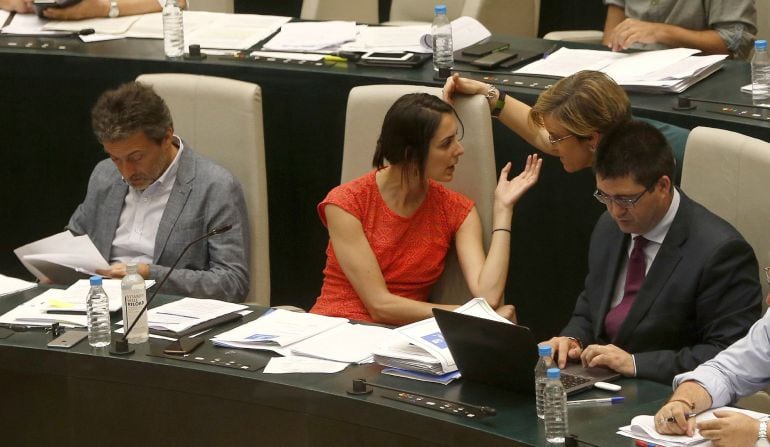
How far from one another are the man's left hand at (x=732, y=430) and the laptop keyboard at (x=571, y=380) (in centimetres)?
38

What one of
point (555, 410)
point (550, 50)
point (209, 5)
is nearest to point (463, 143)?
point (550, 50)

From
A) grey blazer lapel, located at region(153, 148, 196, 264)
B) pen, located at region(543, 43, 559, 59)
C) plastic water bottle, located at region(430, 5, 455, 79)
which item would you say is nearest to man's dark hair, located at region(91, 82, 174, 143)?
grey blazer lapel, located at region(153, 148, 196, 264)

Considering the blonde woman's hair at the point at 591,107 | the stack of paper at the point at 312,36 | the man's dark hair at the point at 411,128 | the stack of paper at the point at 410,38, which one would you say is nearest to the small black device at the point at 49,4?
the stack of paper at the point at 312,36

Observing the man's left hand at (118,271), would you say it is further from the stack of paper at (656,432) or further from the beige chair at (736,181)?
the stack of paper at (656,432)

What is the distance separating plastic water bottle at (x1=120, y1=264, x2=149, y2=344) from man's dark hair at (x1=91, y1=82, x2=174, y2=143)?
27.7 inches

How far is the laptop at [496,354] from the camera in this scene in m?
2.57

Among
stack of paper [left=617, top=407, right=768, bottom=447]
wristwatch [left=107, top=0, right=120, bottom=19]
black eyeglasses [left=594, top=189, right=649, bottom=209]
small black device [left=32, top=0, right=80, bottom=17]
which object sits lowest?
stack of paper [left=617, top=407, right=768, bottom=447]

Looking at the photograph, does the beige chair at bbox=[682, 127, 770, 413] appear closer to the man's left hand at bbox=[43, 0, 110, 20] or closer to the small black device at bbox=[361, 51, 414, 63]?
the small black device at bbox=[361, 51, 414, 63]

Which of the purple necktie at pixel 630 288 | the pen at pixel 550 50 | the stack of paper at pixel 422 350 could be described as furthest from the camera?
the pen at pixel 550 50

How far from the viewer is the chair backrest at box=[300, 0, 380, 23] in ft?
20.1

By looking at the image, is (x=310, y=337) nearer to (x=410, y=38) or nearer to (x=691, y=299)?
(x=691, y=299)

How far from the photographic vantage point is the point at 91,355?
307 centimetres

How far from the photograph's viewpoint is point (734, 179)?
10.3 ft

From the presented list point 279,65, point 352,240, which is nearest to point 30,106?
point 279,65
